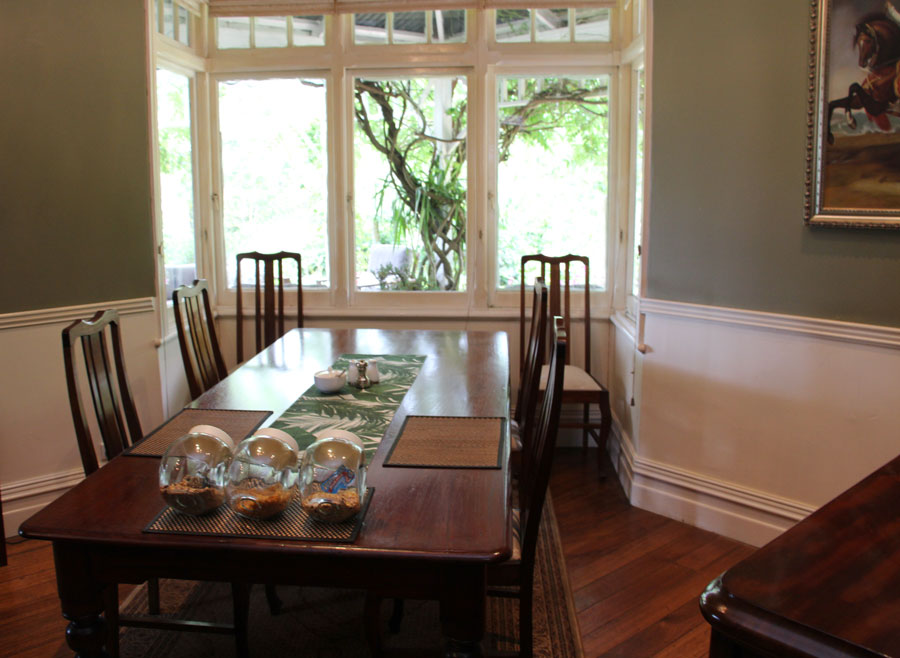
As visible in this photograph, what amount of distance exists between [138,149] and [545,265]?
2.16m

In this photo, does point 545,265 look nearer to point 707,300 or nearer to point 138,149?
point 707,300

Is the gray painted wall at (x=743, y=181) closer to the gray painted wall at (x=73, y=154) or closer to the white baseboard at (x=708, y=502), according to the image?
the white baseboard at (x=708, y=502)

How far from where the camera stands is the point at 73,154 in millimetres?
3139

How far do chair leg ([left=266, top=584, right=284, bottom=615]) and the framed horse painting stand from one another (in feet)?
7.41

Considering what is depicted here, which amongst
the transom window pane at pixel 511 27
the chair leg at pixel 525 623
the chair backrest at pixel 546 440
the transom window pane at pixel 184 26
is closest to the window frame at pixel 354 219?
the transom window pane at pixel 511 27

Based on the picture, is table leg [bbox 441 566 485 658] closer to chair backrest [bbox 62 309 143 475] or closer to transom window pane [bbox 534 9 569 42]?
chair backrest [bbox 62 309 143 475]

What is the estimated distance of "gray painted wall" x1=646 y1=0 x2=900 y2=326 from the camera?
2602 millimetres

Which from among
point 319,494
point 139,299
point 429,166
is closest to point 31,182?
point 139,299

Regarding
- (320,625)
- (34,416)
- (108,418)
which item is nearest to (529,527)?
(320,625)

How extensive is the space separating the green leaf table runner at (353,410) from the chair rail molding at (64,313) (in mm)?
1377

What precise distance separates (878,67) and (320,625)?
2556 millimetres

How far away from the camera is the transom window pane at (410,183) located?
419 centimetres

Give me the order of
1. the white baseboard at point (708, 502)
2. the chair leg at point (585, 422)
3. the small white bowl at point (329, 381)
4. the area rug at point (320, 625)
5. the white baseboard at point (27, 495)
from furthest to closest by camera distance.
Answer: the chair leg at point (585, 422)
the white baseboard at point (27, 495)
the white baseboard at point (708, 502)
the small white bowl at point (329, 381)
the area rug at point (320, 625)

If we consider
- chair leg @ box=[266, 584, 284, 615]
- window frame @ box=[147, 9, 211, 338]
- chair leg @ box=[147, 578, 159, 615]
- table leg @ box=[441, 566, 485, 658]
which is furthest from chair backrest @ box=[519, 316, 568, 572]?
window frame @ box=[147, 9, 211, 338]
